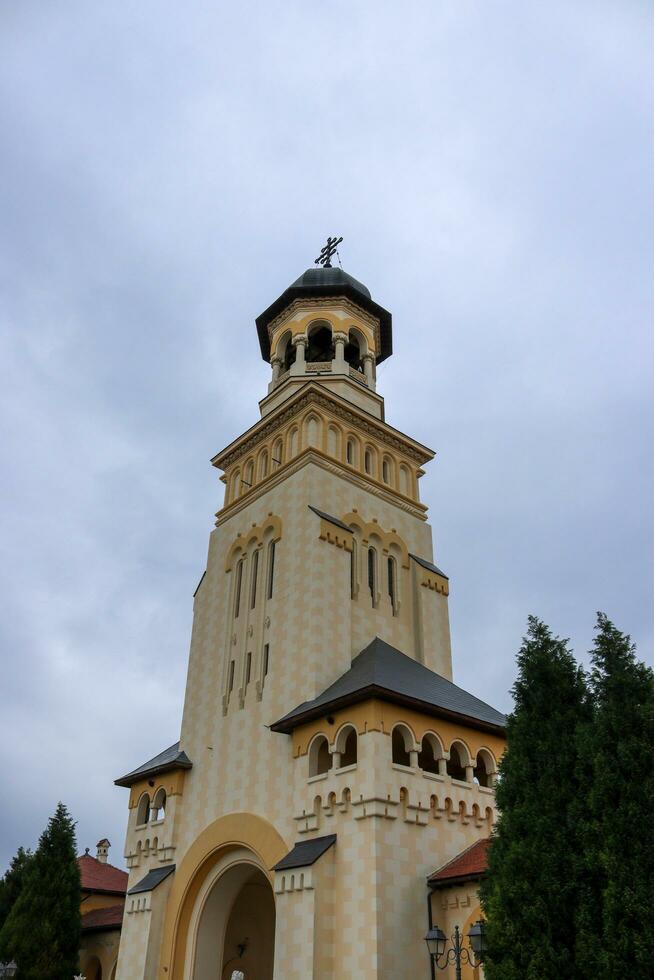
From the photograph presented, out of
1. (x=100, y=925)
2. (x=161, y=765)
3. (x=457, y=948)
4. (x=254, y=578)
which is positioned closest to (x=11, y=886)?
(x=100, y=925)

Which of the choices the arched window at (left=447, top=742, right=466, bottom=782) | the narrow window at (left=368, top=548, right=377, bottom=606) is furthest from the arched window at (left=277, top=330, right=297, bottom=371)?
the arched window at (left=447, top=742, right=466, bottom=782)

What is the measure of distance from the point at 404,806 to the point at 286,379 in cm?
1718

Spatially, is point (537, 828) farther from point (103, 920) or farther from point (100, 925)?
point (103, 920)

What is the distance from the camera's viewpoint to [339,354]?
30906mm

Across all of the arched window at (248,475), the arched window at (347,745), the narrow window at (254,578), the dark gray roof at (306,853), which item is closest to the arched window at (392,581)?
the narrow window at (254,578)

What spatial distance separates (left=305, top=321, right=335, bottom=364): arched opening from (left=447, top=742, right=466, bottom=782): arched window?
17.6 metres

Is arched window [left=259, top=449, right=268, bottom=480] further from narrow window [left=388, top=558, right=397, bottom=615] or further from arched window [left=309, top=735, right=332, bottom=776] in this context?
arched window [left=309, top=735, right=332, bottom=776]

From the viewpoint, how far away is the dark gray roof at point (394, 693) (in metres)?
18.6

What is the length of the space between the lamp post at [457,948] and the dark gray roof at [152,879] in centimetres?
910

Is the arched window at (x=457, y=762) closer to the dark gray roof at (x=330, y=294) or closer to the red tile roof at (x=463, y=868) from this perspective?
the red tile roof at (x=463, y=868)

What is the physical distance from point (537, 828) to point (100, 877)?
97.9ft

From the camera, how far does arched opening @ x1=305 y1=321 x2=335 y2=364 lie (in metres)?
32.8

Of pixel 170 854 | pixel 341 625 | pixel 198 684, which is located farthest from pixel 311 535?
pixel 170 854

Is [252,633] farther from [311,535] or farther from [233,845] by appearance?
[233,845]
